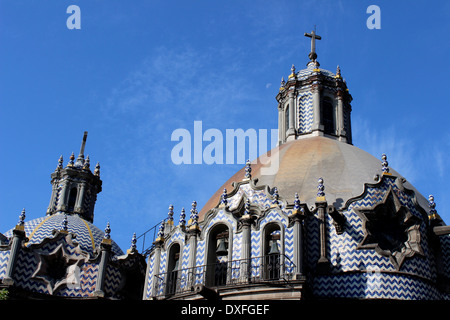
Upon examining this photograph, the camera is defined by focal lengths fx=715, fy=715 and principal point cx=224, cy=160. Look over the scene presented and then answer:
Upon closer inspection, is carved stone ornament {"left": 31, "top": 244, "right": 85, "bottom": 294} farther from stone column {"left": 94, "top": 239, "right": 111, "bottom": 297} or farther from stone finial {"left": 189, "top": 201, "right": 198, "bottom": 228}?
stone finial {"left": 189, "top": 201, "right": 198, "bottom": 228}


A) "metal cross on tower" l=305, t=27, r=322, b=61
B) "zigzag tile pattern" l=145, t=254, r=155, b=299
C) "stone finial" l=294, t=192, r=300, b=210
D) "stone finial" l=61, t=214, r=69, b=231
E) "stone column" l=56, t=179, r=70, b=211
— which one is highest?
"metal cross on tower" l=305, t=27, r=322, b=61

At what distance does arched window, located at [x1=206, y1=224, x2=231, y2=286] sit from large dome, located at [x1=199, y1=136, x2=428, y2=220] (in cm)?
332

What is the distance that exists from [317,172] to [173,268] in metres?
7.97

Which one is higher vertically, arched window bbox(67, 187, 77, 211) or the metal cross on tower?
the metal cross on tower

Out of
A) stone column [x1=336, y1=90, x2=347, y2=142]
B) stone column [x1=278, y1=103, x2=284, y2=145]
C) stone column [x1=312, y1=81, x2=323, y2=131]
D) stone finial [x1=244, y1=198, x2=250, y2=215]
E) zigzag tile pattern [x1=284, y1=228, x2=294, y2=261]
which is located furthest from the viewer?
stone column [x1=278, y1=103, x2=284, y2=145]

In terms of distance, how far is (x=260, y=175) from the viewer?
112 feet

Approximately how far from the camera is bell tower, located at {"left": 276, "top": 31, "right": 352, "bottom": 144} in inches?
1604

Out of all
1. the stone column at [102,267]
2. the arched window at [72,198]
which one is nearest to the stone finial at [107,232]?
the stone column at [102,267]

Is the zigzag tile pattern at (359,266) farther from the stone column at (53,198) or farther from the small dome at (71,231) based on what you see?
the stone column at (53,198)

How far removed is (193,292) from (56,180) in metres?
19.4

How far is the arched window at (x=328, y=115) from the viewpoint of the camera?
1628 inches

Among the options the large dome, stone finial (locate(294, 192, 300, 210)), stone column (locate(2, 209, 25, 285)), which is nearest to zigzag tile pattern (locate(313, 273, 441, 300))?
stone finial (locate(294, 192, 300, 210))
